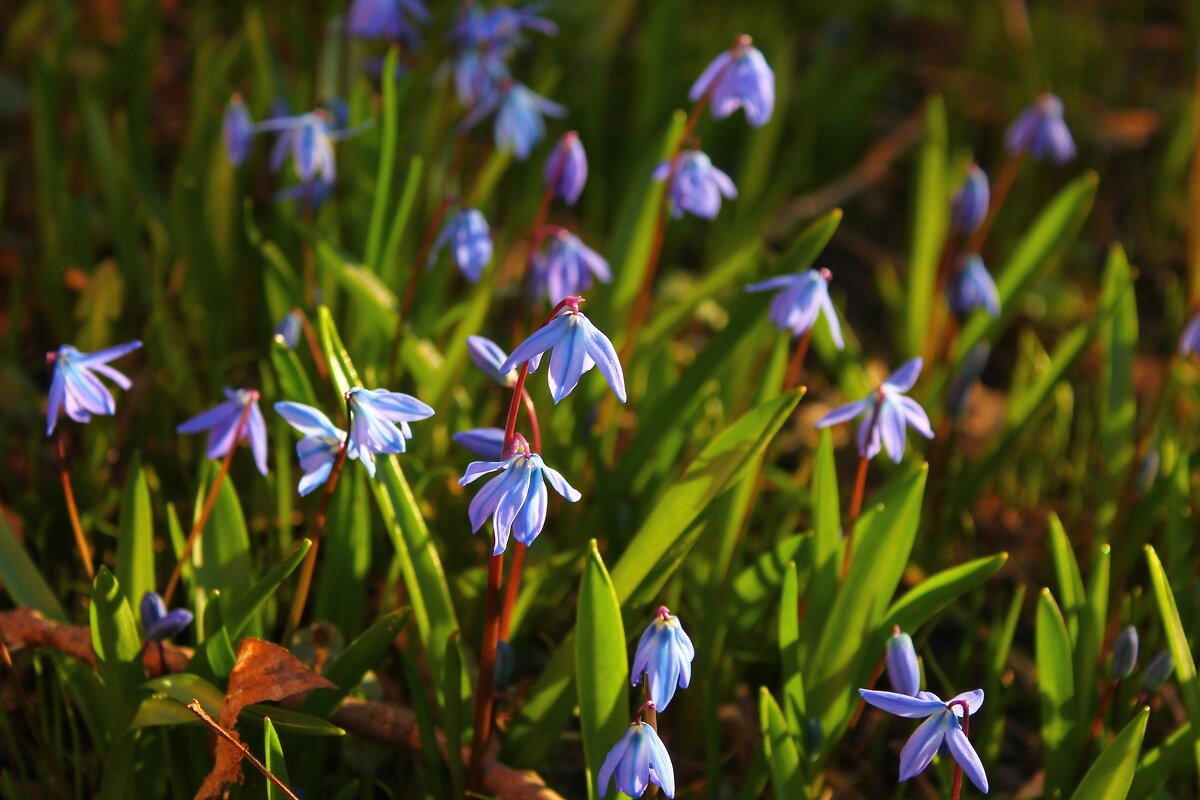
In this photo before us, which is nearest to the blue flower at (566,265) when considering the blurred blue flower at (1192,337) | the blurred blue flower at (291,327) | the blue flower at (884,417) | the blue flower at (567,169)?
the blue flower at (567,169)

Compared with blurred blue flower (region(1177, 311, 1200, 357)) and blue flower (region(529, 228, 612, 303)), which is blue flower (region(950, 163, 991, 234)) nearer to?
blurred blue flower (region(1177, 311, 1200, 357))

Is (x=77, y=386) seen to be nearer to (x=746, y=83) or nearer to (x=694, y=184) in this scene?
(x=694, y=184)

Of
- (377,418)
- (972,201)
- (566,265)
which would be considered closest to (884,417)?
(566,265)

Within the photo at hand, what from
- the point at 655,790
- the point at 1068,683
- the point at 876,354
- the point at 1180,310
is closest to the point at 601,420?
the point at 655,790

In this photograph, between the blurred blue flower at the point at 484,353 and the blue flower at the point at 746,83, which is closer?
the blurred blue flower at the point at 484,353

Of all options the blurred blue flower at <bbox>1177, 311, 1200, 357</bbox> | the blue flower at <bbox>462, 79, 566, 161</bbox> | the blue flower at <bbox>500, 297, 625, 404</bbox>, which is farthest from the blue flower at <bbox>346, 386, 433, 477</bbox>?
the blurred blue flower at <bbox>1177, 311, 1200, 357</bbox>

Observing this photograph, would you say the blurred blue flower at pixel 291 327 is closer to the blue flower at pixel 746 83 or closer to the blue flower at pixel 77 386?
the blue flower at pixel 77 386
